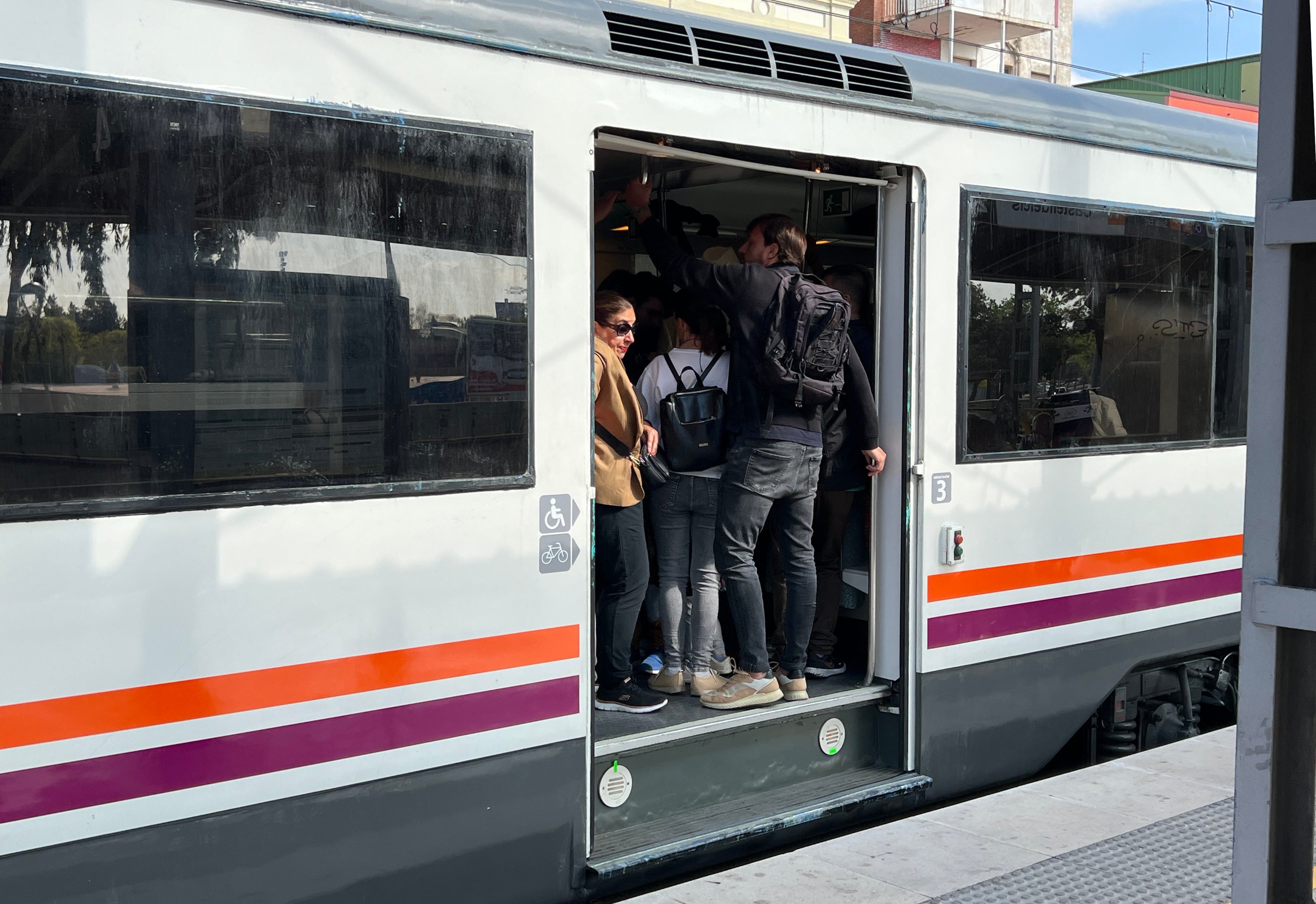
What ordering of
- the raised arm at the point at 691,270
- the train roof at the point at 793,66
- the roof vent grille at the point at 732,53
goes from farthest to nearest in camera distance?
1. the raised arm at the point at 691,270
2. the roof vent grille at the point at 732,53
3. the train roof at the point at 793,66

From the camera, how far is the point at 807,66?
399 centimetres

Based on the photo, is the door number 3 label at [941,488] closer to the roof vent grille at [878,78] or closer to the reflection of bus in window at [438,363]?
the roof vent grille at [878,78]

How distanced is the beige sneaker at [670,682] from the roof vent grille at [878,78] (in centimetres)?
A: 220

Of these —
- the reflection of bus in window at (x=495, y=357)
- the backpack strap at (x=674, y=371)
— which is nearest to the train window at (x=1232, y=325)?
the backpack strap at (x=674, y=371)

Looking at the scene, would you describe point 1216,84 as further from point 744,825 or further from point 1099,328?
point 744,825

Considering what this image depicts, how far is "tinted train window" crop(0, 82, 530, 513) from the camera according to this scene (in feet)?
8.55

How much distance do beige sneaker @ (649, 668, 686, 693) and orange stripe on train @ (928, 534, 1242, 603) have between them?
969 millimetres

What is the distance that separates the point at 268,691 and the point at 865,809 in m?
2.25

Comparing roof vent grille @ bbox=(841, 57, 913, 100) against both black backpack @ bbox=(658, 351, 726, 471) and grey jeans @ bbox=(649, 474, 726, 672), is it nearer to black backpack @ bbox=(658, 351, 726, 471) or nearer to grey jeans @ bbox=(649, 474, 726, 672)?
black backpack @ bbox=(658, 351, 726, 471)

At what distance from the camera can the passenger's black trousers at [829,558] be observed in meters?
4.88

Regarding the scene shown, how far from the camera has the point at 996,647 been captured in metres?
4.55

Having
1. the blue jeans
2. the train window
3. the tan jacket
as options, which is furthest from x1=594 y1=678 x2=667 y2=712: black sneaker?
the train window

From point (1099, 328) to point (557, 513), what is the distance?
2.58 metres

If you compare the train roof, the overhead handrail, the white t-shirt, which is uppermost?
the train roof
